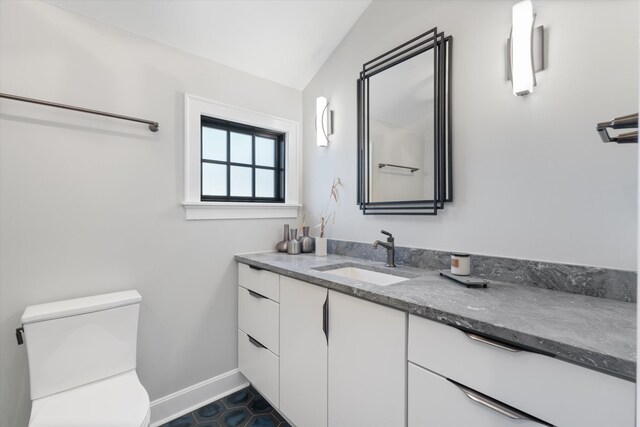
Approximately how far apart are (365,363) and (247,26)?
2028 mm

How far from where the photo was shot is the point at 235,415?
5.71 feet

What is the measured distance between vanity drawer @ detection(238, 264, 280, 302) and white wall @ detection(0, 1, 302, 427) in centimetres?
12

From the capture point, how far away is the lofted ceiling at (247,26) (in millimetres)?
1574

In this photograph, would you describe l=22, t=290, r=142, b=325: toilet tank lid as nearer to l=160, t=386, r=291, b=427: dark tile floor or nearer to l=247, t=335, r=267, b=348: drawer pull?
l=247, t=335, r=267, b=348: drawer pull

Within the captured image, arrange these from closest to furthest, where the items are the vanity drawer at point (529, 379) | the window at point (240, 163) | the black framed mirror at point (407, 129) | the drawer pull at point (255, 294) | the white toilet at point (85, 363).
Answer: the vanity drawer at point (529, 379), the white toilet at point (85, 363), the black framed mirror at point (407, 129), the drawer pull at point (255, 294), the window at point (240, 163)

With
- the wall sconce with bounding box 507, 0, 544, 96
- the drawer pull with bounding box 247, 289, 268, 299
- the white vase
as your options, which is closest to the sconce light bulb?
the wall sconce with bounding box 507, 0, 544, 96

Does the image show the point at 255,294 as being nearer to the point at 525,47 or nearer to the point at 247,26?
the point at 247,26

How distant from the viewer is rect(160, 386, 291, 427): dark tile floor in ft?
5.47

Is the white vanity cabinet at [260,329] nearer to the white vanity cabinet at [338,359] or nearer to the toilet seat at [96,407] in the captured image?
the white vanity cabinet at [338,359]

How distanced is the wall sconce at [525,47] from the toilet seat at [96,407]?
203 centimetres

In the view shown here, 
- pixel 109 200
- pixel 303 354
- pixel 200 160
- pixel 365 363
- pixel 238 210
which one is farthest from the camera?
pixel 238 210

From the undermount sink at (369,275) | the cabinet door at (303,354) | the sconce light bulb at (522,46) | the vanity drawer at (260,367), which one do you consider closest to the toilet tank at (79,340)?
the vanity drawer at (260,367)

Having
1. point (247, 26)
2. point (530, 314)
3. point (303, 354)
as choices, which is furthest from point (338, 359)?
point (247, 26)

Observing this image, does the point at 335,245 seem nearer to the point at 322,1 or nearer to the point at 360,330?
the point at 360,330
